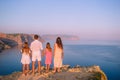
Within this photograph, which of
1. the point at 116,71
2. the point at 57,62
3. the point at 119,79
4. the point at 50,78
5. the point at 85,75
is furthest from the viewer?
the point at 116,71

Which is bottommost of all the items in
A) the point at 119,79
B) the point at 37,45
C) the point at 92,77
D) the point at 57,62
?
the point at 119,79

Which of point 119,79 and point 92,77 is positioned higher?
point 92,77

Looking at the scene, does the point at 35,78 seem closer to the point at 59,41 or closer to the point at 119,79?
the point at 59,41

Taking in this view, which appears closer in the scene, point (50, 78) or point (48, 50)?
point (50, 78)

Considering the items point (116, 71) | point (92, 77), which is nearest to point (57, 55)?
point (92, 77)

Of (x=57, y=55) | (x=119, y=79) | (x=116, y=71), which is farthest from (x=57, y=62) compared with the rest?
(x=116, y=71)

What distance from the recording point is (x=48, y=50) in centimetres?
1415

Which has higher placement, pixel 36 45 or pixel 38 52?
pixel 36 45

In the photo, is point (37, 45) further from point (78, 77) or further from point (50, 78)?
point (78, 77)

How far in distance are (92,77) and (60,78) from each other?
2085 mm

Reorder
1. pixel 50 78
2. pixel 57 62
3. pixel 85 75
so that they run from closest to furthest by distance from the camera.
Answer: pixel 50 78
pixel 85 75
pixel 57 62

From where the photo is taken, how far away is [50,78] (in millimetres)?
11961

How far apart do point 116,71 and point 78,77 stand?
56.0 meters

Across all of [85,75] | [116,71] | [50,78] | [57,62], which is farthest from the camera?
[116,71]
